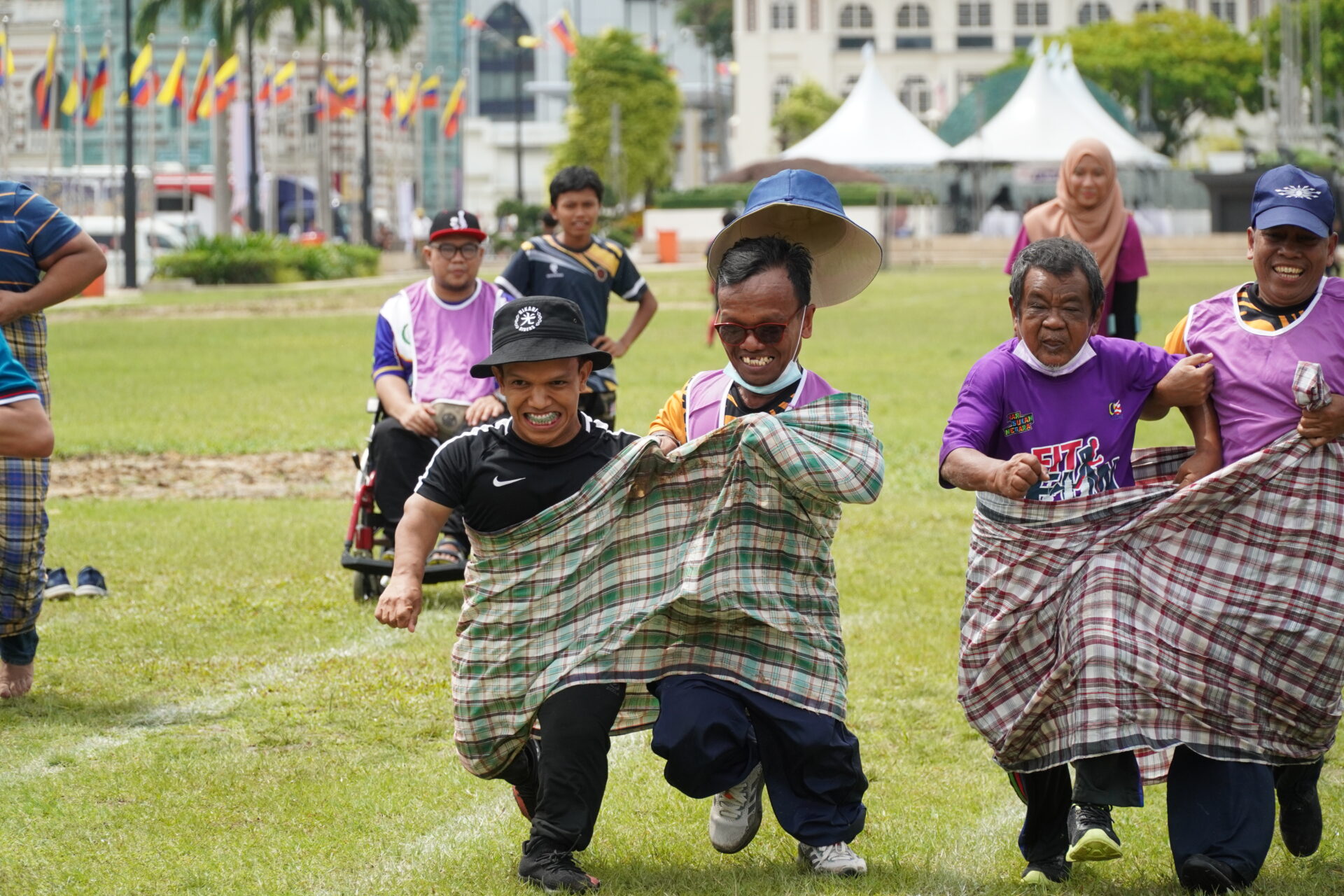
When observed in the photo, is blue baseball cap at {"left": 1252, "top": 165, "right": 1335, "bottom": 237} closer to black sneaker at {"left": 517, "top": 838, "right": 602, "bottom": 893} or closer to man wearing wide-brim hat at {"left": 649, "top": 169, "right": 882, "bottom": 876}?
man wearing wide-brim hat at {"left": 649, "top": 169, "right": 882, "bottom": 876}

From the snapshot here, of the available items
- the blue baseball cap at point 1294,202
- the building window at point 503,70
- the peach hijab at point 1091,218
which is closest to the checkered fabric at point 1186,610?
the blue baseball cap at point 1294,202

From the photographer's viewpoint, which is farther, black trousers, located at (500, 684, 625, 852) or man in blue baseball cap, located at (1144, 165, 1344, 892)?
man in blue baseball cap, located at (1144, 165, 1344, 892)

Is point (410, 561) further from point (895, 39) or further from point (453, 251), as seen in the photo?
point (895, 39)

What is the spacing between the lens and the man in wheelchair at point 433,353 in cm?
847

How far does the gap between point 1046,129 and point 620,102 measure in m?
23.9

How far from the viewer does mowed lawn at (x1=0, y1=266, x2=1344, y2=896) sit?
188 inches

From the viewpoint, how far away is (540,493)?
4758mm

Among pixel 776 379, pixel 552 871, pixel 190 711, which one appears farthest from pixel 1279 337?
pixel 190 711

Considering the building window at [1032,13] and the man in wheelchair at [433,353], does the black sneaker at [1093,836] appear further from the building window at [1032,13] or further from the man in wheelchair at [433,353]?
the building window at [1032,13]

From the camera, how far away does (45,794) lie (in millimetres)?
5426

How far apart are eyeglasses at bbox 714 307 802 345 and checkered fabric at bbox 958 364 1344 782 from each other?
2.43 feet

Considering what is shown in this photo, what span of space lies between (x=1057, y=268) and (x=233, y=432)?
12434mm

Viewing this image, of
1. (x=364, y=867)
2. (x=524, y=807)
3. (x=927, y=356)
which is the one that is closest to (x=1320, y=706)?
(x=524, y=807)

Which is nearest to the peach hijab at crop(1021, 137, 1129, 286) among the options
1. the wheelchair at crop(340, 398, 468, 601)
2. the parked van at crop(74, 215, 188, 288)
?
the wheelchair at crop(340, 398, 468, 601)
